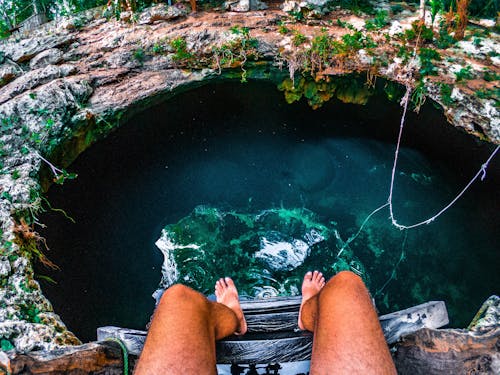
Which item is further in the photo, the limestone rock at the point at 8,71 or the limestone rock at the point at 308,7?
the limestone rock at the point at 308,7

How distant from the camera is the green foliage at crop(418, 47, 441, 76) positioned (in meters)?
3.61

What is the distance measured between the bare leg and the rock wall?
6.52ft

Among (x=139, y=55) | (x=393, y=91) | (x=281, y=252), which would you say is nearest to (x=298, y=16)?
(x=393, y=91)

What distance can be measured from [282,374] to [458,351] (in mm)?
940

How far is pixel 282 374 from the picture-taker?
1946 mm

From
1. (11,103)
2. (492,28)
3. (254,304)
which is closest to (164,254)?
(254,304)

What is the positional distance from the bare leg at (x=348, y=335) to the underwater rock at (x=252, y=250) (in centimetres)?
230

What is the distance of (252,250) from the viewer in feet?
13.8

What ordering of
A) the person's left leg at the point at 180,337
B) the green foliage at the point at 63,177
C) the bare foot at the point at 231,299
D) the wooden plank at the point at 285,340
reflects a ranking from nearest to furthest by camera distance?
1. the person's left leg at the point at 180,337
2. the wooden plank at the point at 285,340
3. the bare foot at the point at 231,299
4. the green foliage at the point at 63,177

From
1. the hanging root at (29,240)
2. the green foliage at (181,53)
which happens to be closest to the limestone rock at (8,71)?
the green foliage at (181,53)

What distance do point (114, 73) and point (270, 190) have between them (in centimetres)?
243

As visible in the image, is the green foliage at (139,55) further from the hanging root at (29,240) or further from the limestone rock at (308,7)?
the hanging root at (29,240)

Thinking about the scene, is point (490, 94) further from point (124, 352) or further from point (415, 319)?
point (124, 352)

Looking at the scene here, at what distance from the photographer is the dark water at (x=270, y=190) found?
3.50 metres
